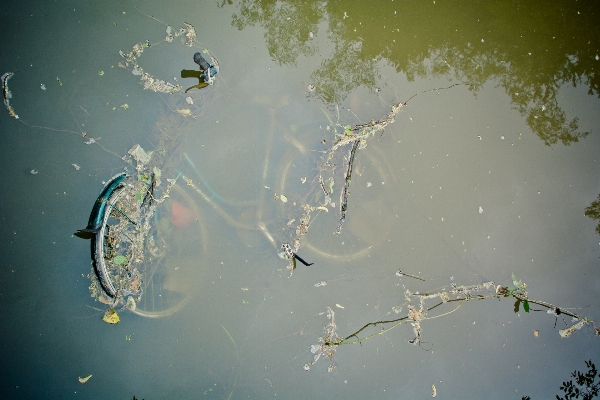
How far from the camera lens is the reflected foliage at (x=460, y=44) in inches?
76.5

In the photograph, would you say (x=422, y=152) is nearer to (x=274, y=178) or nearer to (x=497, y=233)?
(x=497, y=233)

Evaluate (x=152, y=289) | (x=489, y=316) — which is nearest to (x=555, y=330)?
(x=489, y=316)

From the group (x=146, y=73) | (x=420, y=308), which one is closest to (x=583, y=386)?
A: (x=420, y=308)

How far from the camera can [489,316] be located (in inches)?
82.7

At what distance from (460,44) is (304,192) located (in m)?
1.49

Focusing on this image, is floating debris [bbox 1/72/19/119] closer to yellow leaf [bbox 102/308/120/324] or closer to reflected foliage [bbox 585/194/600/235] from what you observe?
yellow leaf [bbox 102/308/120/324]

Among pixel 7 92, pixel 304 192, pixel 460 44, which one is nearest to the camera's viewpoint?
pixel 7 92

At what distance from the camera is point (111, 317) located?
1.80 m

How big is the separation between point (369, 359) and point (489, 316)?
2.91ft

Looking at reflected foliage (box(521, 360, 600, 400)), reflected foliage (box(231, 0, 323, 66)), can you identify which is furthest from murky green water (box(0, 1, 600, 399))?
reflected foliage (box(521, 360, 600, 400))

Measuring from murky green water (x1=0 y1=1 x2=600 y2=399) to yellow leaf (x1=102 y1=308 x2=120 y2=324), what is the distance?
0.14ft

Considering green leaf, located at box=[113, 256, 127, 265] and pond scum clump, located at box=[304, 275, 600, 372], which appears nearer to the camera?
green leaf, located at box=[113, 256, 127, 265]

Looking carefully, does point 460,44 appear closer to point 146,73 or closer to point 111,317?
point 146,73

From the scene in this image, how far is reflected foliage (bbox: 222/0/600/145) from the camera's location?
6.37 feet
